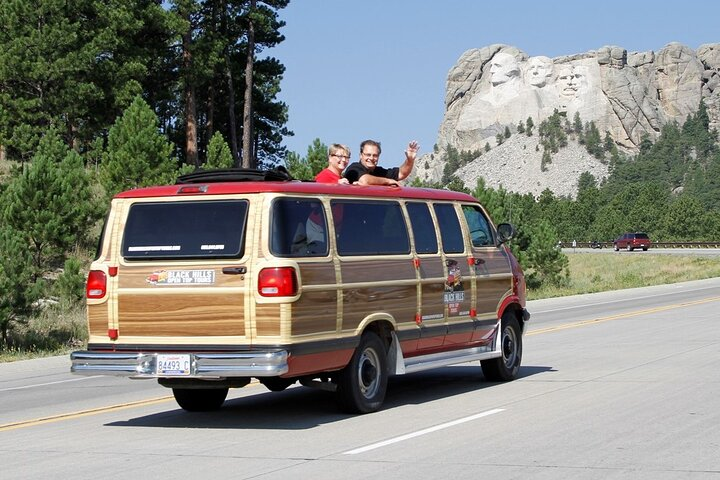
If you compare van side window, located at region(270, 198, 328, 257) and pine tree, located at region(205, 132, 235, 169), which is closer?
van side window, located at region(270, 198, 328, 257)

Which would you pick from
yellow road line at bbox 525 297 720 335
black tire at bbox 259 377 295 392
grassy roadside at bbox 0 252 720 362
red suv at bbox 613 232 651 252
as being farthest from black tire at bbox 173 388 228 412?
red suv at bbox 613 232 651 252

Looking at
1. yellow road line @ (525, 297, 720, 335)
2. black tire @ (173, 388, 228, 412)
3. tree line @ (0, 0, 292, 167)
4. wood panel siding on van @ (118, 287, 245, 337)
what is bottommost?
yellow road line @ (525, 297, 720, 335)

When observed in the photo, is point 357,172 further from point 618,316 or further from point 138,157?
point 138,157

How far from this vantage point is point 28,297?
2083cm

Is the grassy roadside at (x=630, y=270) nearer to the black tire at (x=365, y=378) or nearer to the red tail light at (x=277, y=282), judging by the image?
the black tire at (x=365, y=378)

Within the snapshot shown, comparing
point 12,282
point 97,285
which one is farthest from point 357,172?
point 12,282

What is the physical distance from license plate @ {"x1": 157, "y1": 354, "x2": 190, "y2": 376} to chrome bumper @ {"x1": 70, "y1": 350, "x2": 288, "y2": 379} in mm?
34

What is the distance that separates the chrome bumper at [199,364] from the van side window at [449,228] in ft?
11.0

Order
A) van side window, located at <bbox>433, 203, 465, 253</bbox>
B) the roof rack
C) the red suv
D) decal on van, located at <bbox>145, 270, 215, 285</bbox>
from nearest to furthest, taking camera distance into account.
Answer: decal on van, located at <bbox>145, 270, 215, 285</bbox>, the roof rack, van side window, located at <bbox>433, 203, 465, 253</bbox>, the red suv

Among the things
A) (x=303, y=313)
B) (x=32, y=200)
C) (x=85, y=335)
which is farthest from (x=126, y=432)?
(x=32, y=200)

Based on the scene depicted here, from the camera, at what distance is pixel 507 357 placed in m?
13.7

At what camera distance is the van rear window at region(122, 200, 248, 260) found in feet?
33.3

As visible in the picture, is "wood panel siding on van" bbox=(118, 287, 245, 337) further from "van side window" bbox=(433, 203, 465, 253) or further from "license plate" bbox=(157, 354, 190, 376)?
"van side window" bbox=(433, 203, 465, 253)

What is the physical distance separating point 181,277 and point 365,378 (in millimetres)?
2057
